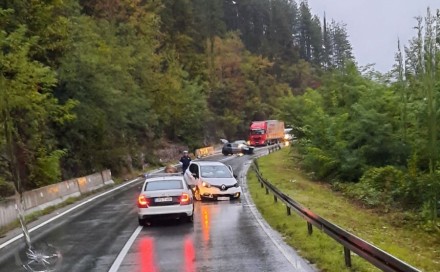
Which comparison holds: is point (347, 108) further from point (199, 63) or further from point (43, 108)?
point (199, 63)

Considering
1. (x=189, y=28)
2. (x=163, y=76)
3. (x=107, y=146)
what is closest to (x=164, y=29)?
(x=189, y=28)

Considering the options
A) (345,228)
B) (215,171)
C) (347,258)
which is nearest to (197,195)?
(215,171)

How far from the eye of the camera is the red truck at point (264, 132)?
86.5 meters

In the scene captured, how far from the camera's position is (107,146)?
4378 centimetres

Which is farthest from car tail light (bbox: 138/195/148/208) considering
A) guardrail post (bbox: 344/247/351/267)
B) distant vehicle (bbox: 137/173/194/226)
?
guardrail post (bbox: 344/247/351/267)

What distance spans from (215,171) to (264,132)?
60258mm

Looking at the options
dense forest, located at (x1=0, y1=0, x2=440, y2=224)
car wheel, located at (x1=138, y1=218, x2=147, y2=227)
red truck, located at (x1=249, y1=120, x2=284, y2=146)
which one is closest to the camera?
car wheel, located at (x1=138, y1=218, x2=147, y2=227)

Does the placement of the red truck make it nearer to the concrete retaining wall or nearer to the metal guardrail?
the concrete retaining wall

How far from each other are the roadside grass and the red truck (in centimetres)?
5384

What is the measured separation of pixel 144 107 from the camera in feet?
172

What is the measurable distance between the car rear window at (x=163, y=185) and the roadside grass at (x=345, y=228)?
293 cm

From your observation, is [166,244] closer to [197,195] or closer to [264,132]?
[197,195]

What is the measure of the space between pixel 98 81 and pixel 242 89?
70.6m

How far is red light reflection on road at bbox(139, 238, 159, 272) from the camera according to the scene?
11234mm
